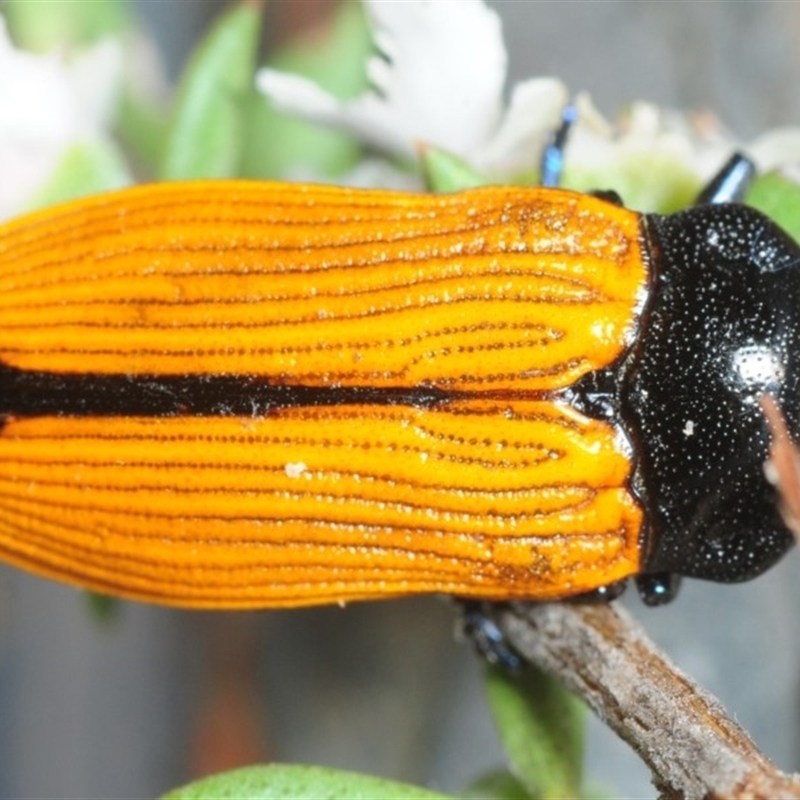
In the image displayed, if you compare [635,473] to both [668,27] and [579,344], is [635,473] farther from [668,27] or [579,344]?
[668,27]

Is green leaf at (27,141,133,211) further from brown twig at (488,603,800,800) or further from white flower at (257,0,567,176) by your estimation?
brown twig at (488,603,800,800)

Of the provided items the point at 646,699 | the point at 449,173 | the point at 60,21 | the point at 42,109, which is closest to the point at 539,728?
the point at 646,699

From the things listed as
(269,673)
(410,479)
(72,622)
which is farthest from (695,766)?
(72,622)

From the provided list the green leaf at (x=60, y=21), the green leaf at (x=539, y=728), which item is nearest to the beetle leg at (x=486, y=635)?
the green leaf at (x=539, y=728)

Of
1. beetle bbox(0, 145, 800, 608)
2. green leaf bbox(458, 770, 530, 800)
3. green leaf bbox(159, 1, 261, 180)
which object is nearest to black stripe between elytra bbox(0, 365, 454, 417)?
beetle bbox(0, 145, 800, 608)

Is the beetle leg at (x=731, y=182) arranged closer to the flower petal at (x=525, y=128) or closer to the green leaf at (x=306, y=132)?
the flower petal at (x=525, y=128)

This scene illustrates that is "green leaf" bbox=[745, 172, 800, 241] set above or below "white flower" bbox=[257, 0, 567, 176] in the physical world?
below
